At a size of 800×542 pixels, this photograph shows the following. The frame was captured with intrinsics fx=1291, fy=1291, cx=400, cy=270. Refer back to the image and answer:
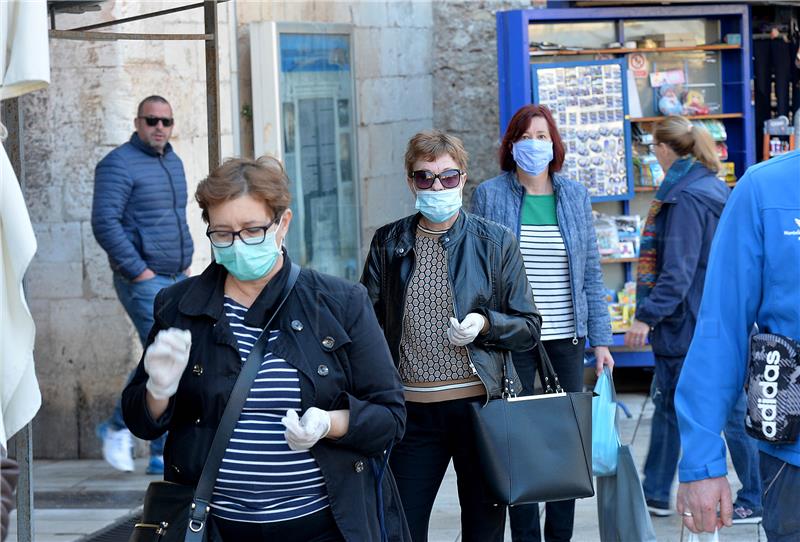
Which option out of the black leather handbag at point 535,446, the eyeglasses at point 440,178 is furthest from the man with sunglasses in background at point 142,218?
the black leather handbag at point 535,446

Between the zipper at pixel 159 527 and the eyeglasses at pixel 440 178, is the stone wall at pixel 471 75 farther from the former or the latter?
the zipper at pixel 159 527

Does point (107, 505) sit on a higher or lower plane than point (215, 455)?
lower

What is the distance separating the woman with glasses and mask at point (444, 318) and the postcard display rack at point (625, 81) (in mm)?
4660

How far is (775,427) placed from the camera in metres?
2.90

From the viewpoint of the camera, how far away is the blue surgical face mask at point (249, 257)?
313 cm

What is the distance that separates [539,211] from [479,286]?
1060 mm

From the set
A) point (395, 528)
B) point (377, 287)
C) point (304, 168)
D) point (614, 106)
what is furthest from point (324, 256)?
point (395, 528)

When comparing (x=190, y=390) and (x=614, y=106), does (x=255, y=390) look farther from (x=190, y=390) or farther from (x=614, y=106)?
(x=614, y=106)

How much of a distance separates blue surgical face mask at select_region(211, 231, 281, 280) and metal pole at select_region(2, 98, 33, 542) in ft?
5.75

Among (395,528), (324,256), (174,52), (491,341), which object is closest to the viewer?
(395,528)

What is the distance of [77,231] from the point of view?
7.71m

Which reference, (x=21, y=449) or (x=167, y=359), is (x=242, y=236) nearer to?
(x=167, y=359)

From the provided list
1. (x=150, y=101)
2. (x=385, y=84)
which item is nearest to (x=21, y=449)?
(x=150, y=101)

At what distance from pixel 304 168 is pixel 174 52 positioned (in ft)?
5.78
